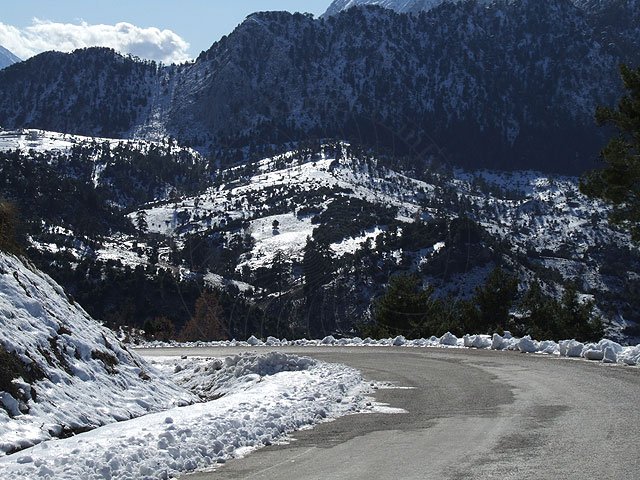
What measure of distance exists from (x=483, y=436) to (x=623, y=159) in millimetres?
24923

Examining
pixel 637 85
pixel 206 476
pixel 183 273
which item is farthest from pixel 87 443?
pixel 183 273

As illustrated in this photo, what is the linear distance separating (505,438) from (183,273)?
188131mm

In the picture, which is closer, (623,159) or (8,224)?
(8,224)

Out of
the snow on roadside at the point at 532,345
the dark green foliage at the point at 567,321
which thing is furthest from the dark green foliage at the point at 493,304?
the snow on roadside at the point at 532,345

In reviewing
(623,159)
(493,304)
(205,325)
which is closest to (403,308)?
(493,304)

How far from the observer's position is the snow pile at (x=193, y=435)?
10.1 m

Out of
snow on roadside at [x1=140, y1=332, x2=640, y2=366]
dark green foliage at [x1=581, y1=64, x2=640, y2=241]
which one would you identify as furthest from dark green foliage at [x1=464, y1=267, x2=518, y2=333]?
dark green foliage at [x1=581, y1=64, x2=640, y2=241]

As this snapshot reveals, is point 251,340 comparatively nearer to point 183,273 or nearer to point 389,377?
point 389,377

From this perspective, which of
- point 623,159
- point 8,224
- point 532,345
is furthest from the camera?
point 623,159

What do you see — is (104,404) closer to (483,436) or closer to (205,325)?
(483,436)

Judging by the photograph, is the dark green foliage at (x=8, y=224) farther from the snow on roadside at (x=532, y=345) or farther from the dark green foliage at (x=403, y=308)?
the dark green foliage at (x=403, y=308)

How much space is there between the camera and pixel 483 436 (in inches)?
474

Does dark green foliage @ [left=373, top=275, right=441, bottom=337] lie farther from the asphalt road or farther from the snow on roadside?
the asphalt road

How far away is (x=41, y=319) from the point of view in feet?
55.1
